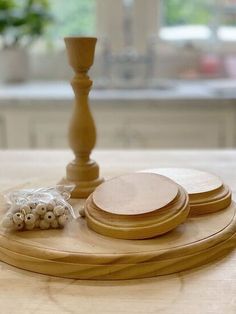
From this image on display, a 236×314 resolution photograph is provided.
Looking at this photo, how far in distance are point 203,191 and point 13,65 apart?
2.04m

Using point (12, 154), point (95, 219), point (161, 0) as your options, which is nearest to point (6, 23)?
point (161, 0)

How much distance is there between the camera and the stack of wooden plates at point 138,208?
58 cm

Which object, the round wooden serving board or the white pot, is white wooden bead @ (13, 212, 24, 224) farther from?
the white pot

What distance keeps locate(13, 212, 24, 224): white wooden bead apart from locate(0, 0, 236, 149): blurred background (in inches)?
57.0

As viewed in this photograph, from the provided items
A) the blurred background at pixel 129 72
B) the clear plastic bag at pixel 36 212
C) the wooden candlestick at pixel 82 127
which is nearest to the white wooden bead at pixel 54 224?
the clear plastic bag at pixel 36 212

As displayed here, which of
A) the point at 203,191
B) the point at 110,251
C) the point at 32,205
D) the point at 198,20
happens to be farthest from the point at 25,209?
the point at 198,20

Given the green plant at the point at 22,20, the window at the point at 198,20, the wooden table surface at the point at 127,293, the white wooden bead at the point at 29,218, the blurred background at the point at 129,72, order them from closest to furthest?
the wooden table surface at the point at 127,293 → the white wooden bead at the point at 29,218 → the blurred background at the point at 129,72 → the green plant at the point at 22,20 → the window at the point at 198,20

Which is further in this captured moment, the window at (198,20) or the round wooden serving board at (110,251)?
the window at (198,20)

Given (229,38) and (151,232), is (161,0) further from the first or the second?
(151,232)

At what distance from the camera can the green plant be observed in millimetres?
2393

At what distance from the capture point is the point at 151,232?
1.89 ft

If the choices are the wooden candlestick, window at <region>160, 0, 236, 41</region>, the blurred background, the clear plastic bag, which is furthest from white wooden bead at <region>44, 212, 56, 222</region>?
window at <region>160, 0, 236, 41</region>

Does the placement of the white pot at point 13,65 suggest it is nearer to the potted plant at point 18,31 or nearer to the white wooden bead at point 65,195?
the potted plant at point 18,31

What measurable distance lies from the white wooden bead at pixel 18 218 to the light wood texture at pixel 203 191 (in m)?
0.24
